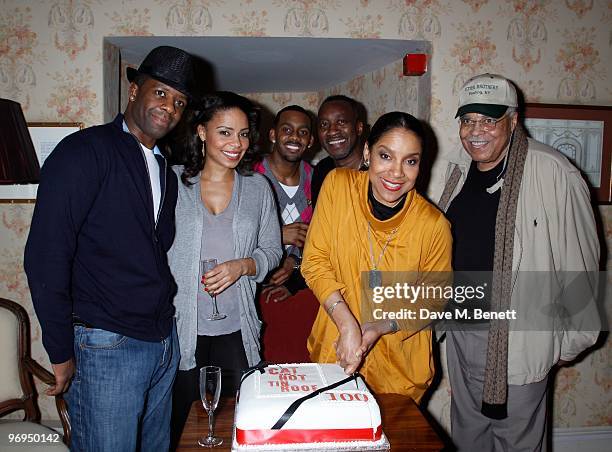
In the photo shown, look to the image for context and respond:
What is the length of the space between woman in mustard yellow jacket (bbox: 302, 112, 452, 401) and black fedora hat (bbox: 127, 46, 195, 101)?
80cm

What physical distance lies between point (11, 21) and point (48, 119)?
25.3 inches

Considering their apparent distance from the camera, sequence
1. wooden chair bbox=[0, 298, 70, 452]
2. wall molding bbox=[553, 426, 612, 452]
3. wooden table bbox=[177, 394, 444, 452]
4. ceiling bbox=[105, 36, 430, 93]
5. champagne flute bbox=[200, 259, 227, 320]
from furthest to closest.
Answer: wall molding bbox=[553, 426, 612, 452] → ceiling bbox=[105, 36, 430, 93] → wooden chair bbox=[0, 298, 70, 452] → champagne flute bbox=[200, 259, 227, 320] → wooden table bbox=[177, 394, 444, 452]

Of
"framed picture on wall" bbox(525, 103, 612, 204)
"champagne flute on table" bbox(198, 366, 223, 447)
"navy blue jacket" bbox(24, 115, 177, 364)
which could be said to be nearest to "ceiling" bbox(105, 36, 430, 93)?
"framed picture on wall" bbox(525, 103, 612, 204)

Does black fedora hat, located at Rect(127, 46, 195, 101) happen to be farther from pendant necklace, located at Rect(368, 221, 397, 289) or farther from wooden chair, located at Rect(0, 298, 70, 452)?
wooden chair, located at Rect(0, 298, 70, 452)

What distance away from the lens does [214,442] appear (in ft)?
4.45

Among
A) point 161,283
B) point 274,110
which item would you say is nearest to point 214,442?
point 161,283

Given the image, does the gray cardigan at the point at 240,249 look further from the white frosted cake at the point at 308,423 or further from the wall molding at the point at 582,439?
the wall molding at the point at 582,439

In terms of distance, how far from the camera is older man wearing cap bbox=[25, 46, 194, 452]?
61.5 inches

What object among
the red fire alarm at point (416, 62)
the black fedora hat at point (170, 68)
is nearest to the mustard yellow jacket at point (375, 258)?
the black fedora hat at point (170, 68)

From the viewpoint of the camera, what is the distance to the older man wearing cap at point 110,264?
1.56m

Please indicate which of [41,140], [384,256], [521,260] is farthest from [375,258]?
[41,140]

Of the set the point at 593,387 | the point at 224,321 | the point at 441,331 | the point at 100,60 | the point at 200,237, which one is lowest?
the point at 593,387

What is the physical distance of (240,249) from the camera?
2.14m

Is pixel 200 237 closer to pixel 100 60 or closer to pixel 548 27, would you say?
pixel 100 60
